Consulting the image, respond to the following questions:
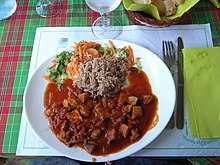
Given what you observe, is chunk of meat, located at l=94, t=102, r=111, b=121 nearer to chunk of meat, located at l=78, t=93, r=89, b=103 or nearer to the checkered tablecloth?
chunk of meat, located at l=78, t=93, r=89, b=103

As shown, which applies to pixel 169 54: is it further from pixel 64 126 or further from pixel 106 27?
pixel 64 126

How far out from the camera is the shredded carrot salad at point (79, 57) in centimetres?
143

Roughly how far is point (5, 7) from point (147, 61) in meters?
0.92

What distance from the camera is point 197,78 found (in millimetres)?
1361

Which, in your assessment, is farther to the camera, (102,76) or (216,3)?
(216,3)

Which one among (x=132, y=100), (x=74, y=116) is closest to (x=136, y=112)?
(x=132, y=100)

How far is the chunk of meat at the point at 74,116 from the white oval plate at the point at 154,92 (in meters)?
0.10

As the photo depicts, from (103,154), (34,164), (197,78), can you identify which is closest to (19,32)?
(34,164)

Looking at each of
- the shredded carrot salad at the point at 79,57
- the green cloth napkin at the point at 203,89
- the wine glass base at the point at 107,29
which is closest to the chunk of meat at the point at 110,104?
the shredded carrot salad at the point at 79,57

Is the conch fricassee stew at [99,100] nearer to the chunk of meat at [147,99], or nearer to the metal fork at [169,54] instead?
the chunk of meat at [147,99]

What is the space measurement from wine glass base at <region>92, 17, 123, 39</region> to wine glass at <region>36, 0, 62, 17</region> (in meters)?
0.26

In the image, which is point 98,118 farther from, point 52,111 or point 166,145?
point 166,145

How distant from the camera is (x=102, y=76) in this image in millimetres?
1374

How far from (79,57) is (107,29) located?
290 millimetres
